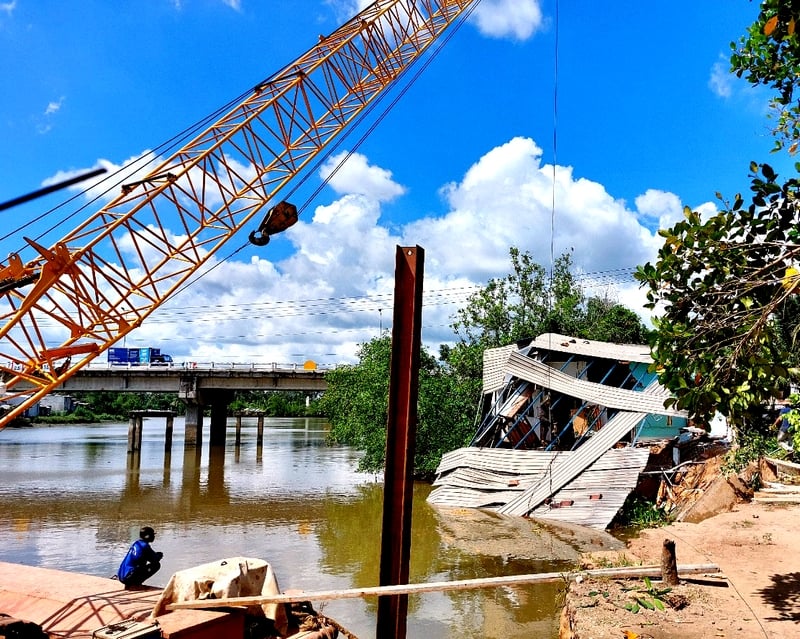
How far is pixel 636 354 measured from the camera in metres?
24.9

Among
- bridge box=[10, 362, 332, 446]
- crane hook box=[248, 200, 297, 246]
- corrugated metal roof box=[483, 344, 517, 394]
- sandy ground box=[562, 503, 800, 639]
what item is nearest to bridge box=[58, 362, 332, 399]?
bridge box=[10, 362, 332, 446]

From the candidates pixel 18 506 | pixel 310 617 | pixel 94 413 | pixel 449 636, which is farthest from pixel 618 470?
pixel 94 413

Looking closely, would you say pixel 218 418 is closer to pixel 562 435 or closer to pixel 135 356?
pixel 135 356

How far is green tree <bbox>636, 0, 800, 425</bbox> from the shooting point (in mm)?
7746

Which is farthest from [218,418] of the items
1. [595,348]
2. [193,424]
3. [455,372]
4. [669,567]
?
[669,567]

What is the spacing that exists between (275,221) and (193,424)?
3432cm

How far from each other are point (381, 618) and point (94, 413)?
A: 10183cm

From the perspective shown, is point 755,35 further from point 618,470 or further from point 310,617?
point 618,470

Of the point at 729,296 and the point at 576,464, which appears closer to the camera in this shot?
the point at 729,296

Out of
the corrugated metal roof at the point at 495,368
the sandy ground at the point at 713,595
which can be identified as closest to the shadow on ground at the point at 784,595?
the sandy ground at the point at 713,595

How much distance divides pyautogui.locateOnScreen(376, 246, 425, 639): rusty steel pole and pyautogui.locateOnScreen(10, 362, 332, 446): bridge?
43855 millimetres

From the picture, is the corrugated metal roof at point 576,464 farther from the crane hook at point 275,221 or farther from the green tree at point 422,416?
the crane hook at point 275,221

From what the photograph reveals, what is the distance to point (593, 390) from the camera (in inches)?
939

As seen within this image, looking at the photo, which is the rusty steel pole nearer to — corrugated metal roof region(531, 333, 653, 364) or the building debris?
the building debris
